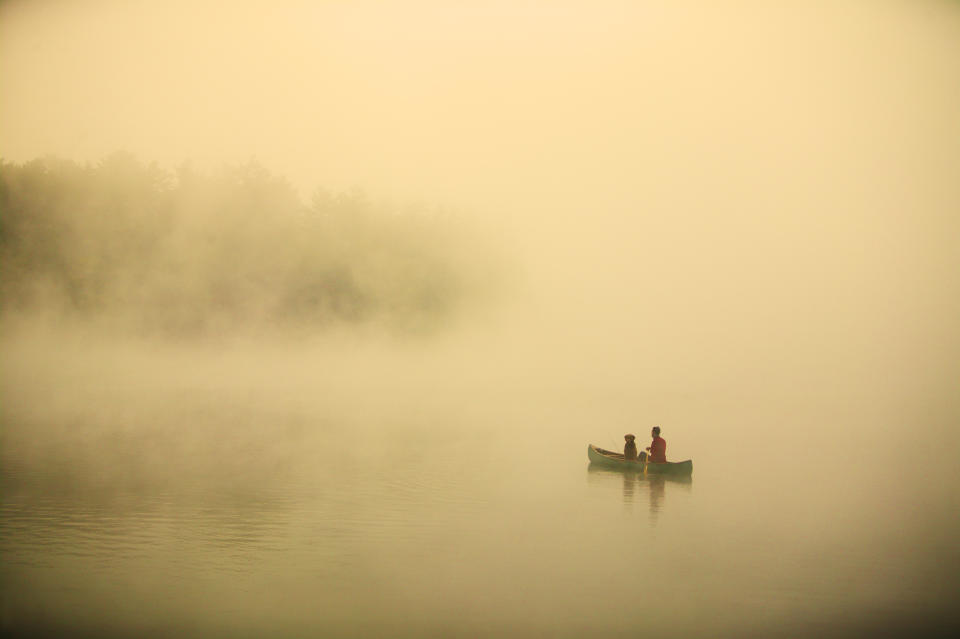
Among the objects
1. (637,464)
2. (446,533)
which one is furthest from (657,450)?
(446,533)

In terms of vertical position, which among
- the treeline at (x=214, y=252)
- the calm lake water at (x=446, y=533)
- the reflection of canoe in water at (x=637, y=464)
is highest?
the treeline at (x=214, y=252)

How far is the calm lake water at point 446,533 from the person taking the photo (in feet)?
21.6

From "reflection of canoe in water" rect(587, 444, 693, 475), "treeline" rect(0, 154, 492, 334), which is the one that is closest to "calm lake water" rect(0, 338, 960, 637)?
"reflection of canoe in water" rect(587, 444, 693, 475)

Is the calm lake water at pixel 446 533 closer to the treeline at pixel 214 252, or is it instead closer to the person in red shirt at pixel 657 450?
the person in red shirt at pixel 657 450

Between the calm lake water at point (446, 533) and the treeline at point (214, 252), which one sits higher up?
the treeline at point (214, 252)

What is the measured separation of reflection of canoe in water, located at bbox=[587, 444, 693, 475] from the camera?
42.0 feet

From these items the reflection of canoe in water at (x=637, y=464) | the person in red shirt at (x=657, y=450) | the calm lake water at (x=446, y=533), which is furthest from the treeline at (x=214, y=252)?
the person in red shirt at (x=657, y=450)

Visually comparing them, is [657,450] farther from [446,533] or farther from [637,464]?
[446,533]

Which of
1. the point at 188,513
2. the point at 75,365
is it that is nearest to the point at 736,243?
the point at 75,365

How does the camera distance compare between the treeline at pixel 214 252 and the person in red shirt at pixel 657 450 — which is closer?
the person in red shirt at pixel 657 450

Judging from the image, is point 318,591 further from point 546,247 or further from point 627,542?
point 546,247

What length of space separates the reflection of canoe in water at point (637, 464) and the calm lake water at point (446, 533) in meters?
0.21

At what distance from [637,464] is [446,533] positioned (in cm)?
478

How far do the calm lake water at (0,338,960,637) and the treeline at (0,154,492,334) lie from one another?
51.8ft
